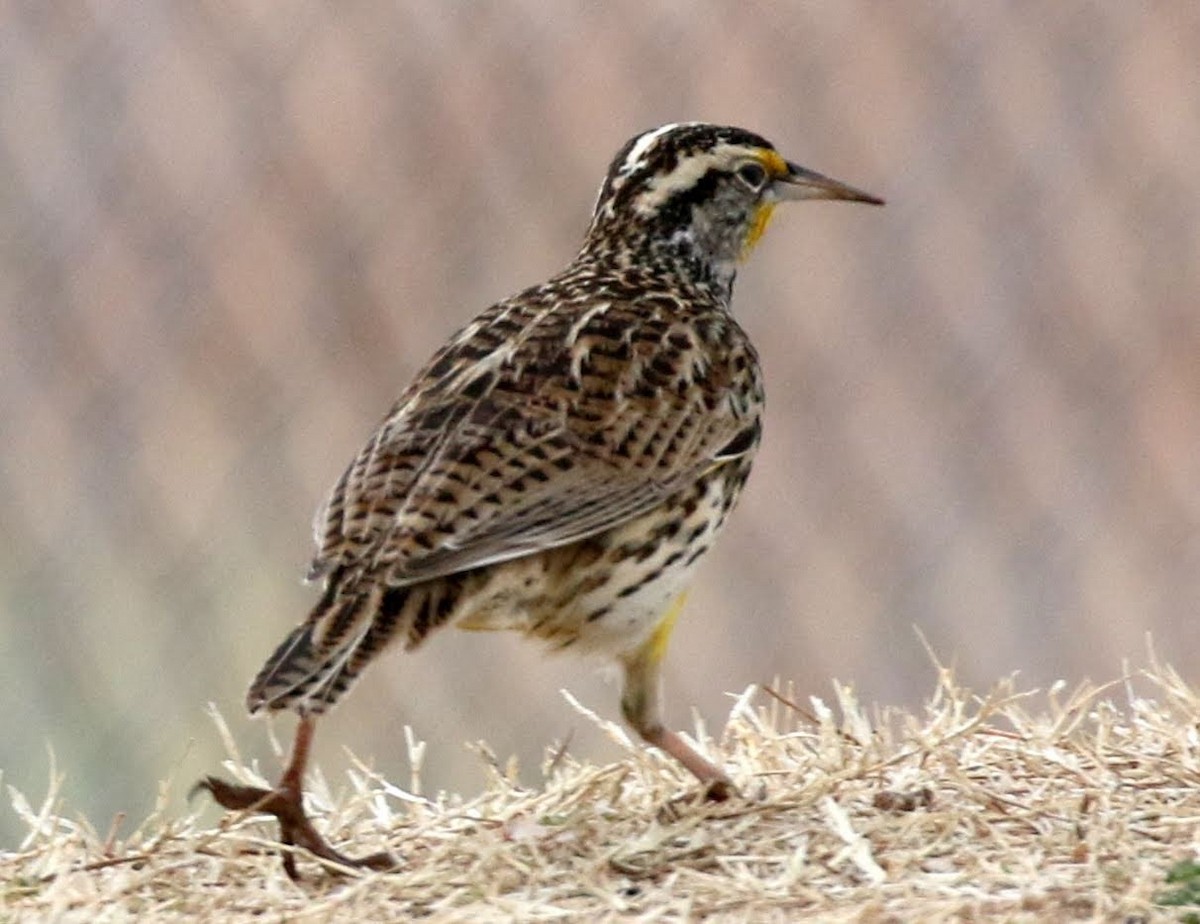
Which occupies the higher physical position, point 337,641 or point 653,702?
point 337,641

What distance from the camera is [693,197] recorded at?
16.9ft

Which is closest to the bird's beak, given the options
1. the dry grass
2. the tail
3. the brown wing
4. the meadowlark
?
the meadowlark

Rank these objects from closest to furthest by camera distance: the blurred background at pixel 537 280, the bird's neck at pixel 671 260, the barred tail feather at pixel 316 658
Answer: the barred tail feather at pixel 316 658 → the bird's neck at pixel 671 260 → the blurred background at pixel 537 280

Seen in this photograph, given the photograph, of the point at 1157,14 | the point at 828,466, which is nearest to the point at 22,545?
the point at 828,466

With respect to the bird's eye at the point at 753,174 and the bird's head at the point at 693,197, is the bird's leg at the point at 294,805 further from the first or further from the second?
the bird's eye at the point at 753,174

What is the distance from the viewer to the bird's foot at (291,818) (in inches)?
159

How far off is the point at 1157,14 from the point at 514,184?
194 cm

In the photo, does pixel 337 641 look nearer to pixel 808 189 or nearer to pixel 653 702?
pixel 653 702

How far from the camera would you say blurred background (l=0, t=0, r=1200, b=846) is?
297 inches

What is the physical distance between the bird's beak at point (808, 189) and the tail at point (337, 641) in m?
1.41

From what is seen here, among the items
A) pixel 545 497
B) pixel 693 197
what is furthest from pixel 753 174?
pixel 545 497

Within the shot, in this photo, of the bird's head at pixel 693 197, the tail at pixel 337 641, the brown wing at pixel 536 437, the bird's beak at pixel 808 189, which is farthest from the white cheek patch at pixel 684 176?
the tail at pixel 337 641

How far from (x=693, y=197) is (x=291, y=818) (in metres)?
1.62

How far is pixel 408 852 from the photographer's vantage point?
4.24 m
